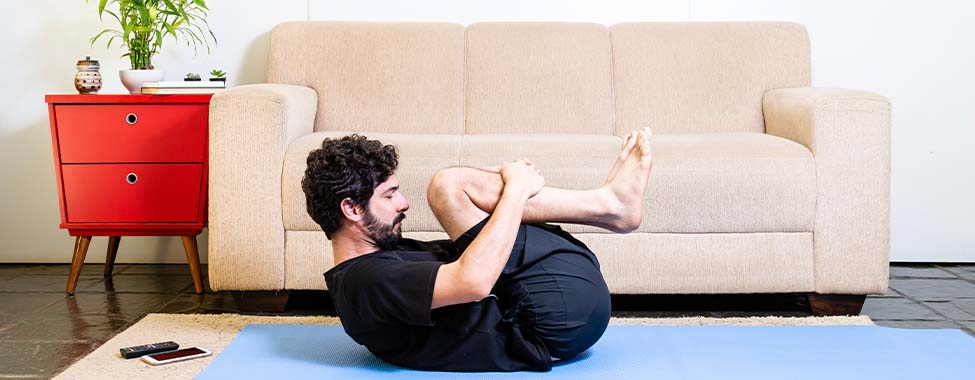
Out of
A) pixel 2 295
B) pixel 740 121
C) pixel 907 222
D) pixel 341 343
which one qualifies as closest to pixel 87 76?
pixel 2 295

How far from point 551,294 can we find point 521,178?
25 cm

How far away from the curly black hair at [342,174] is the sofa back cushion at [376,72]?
4.49 feet

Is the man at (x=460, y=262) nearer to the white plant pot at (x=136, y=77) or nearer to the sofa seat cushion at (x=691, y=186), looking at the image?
the sofa seat cushion at (x=691, y=186)

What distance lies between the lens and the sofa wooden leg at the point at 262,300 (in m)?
2.93

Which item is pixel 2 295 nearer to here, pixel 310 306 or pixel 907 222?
pixel 310 306

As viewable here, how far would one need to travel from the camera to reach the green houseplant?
3.42 meters

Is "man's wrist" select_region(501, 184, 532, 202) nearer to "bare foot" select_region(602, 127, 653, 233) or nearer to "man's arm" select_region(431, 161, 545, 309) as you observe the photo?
"man's arm" select_region(431, 161, 545, 309)

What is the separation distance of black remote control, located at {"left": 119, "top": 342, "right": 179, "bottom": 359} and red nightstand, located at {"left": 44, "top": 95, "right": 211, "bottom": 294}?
828mm

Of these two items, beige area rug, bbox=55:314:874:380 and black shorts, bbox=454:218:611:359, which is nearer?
black shorts, bbox=454:218:611:359

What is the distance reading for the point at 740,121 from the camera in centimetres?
346

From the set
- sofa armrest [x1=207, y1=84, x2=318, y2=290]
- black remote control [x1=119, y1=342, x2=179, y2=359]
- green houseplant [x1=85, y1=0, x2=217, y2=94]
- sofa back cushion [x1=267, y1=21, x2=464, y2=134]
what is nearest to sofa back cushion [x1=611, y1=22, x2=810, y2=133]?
sofa back cushion [x1=267, y1=21, x2=464, y2=134]

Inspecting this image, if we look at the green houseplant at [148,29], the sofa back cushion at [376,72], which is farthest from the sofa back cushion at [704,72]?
the green houseplant at [148,29]

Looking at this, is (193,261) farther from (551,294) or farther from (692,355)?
(692,355)

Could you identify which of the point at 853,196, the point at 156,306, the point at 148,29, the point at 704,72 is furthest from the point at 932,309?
the point at 148,29
